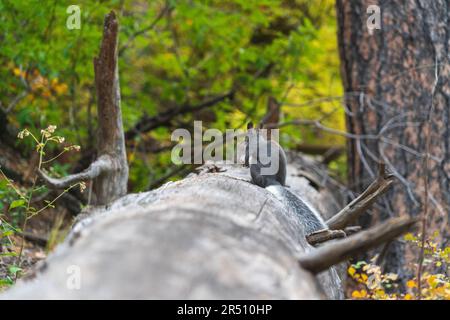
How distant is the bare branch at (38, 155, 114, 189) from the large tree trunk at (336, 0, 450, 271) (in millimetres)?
2237

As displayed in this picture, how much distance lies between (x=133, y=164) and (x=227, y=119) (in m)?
1.30

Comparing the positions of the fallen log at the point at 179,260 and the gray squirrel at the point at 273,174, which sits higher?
the fallen log at the point at 179,260

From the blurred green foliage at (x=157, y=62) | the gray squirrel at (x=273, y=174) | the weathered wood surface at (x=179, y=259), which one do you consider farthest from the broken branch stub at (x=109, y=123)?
the weathered wood surface at (x=179, y=259)

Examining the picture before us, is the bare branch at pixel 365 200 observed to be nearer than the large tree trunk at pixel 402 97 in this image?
Yes

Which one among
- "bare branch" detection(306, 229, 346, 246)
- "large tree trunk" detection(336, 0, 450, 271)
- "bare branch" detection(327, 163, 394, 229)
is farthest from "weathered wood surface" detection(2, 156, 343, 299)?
"large tree trunk" detection(336, 0, 450, 271)

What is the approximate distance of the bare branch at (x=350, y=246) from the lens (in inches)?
76.0

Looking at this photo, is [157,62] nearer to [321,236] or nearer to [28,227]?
[28,227]

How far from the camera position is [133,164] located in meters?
6.57

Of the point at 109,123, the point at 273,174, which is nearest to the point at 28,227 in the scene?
the point at 109,123

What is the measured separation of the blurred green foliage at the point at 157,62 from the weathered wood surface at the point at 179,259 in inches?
141

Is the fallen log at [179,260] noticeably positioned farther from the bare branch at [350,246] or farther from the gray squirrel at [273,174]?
the gray squirrel at [273,174]

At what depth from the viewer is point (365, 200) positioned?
3539 millimetres

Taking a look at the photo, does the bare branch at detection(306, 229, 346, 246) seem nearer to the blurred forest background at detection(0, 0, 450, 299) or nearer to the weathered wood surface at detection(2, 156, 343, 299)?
the weathered wood surface at detection(2, 156, 343, 299)

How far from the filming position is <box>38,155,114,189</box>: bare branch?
324 cm
